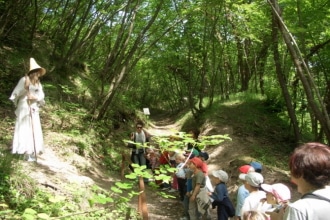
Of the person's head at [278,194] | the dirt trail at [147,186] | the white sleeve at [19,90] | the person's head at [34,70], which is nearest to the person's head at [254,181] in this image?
the person's head at [278,194]

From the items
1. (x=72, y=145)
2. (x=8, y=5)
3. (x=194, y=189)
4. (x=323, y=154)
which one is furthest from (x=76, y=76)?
(x=323, y=154)

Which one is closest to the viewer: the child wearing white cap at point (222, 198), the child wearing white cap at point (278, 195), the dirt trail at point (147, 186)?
the child wearing white cap at point (278, 195)

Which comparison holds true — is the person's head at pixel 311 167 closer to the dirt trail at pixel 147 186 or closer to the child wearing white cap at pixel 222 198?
the dirt trail at pixel 147 186

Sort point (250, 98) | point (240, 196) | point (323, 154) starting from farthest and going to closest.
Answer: point (250, 98) → point (240, 196) → point (323, 154)

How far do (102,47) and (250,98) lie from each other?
1006cm

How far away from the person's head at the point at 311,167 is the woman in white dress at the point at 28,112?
5.05 m

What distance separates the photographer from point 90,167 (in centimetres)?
827

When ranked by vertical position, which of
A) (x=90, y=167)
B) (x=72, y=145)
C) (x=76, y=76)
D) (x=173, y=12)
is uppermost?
(x=173, y=12)

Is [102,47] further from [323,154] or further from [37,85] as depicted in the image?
[323,154]

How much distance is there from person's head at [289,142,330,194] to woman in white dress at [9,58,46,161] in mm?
5053

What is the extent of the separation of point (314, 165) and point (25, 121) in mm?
5360

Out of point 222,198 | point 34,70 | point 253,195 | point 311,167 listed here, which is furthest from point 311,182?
point 34,70

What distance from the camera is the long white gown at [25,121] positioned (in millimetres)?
5797

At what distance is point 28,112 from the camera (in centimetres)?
596
